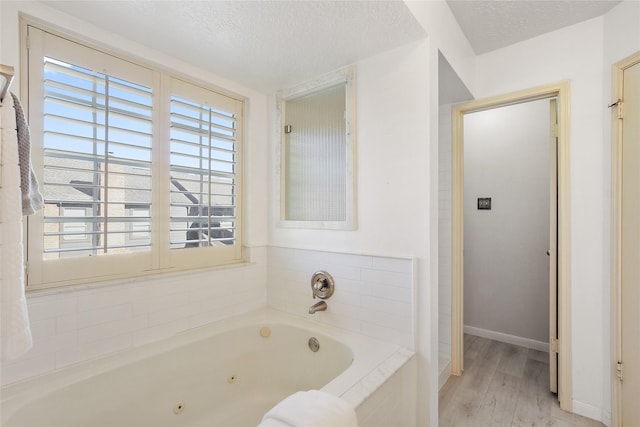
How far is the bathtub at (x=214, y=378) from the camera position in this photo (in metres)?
1.22

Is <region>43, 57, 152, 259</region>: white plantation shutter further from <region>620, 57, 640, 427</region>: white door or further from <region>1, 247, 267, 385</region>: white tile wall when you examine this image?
<region>620, 57, 640, 427</region>: white door

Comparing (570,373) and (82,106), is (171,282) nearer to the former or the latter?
(82,106)

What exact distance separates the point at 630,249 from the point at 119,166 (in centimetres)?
270

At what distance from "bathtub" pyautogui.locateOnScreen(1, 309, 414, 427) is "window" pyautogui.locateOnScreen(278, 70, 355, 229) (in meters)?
0.72

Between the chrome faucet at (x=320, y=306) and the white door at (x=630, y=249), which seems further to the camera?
the chrome faucet at (x=320, y=306)

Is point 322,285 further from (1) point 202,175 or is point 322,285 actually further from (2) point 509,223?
(2) point 509,223

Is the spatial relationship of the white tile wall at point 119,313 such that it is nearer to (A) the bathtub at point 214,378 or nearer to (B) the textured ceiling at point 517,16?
(A) the bathtub at point 214,378

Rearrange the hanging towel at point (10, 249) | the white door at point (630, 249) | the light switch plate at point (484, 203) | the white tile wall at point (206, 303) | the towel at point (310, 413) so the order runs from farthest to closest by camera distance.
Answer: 1. the light switch plate at point (484, 203)
2. the white door at point (630, 249)
3. the white tile wall at point (206, 303)
4. the towel at point (310, 413)
5. the hanging towel at point (10, 249)

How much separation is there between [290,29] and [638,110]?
1811mm

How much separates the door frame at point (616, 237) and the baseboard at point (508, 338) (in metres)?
1.09

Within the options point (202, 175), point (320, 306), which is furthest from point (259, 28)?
point (320, 306)

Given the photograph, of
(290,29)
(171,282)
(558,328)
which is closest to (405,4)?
(290,29)

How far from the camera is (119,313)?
1532 millimetres

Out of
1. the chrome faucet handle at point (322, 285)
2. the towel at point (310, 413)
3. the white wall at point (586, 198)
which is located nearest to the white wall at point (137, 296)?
the chrome faucet handle at point (322, 285)
